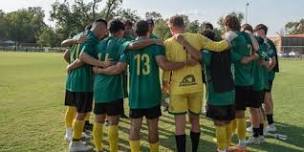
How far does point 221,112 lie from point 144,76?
1.42 metres

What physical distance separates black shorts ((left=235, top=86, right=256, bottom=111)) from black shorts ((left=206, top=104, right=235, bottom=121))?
756 mm

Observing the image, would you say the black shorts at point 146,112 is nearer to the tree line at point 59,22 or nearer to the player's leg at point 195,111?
the player's leg at point 195,111

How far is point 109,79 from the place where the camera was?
298 inches

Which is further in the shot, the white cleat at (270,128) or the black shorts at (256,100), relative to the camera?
the white cleat at (270,128)

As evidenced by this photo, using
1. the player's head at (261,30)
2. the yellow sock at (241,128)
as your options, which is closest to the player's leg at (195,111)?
the yellow sock at (241,128)

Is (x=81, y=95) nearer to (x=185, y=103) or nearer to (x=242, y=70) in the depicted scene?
(x=185, y=103)

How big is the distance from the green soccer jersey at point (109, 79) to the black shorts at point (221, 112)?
1.46 m

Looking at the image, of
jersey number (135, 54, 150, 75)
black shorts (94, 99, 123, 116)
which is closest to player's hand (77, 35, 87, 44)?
black shorts (94, 99, 123, 116)

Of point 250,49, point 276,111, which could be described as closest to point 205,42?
point 250,49

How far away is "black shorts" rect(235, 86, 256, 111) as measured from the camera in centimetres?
841

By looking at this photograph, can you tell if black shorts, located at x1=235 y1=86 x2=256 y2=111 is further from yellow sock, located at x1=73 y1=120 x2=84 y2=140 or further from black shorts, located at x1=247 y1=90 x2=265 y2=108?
yellow sock, located at x1=73 y1=120 x2=84 y2=140

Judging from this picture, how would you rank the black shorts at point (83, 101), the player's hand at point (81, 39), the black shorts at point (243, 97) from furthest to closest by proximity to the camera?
the black shorts at point (243, 97), the black shorts at point (83, 101), the player's hand at point (81, 39)

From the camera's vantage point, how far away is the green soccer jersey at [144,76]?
7.09 meters

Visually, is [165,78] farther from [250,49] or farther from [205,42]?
[250,49]
